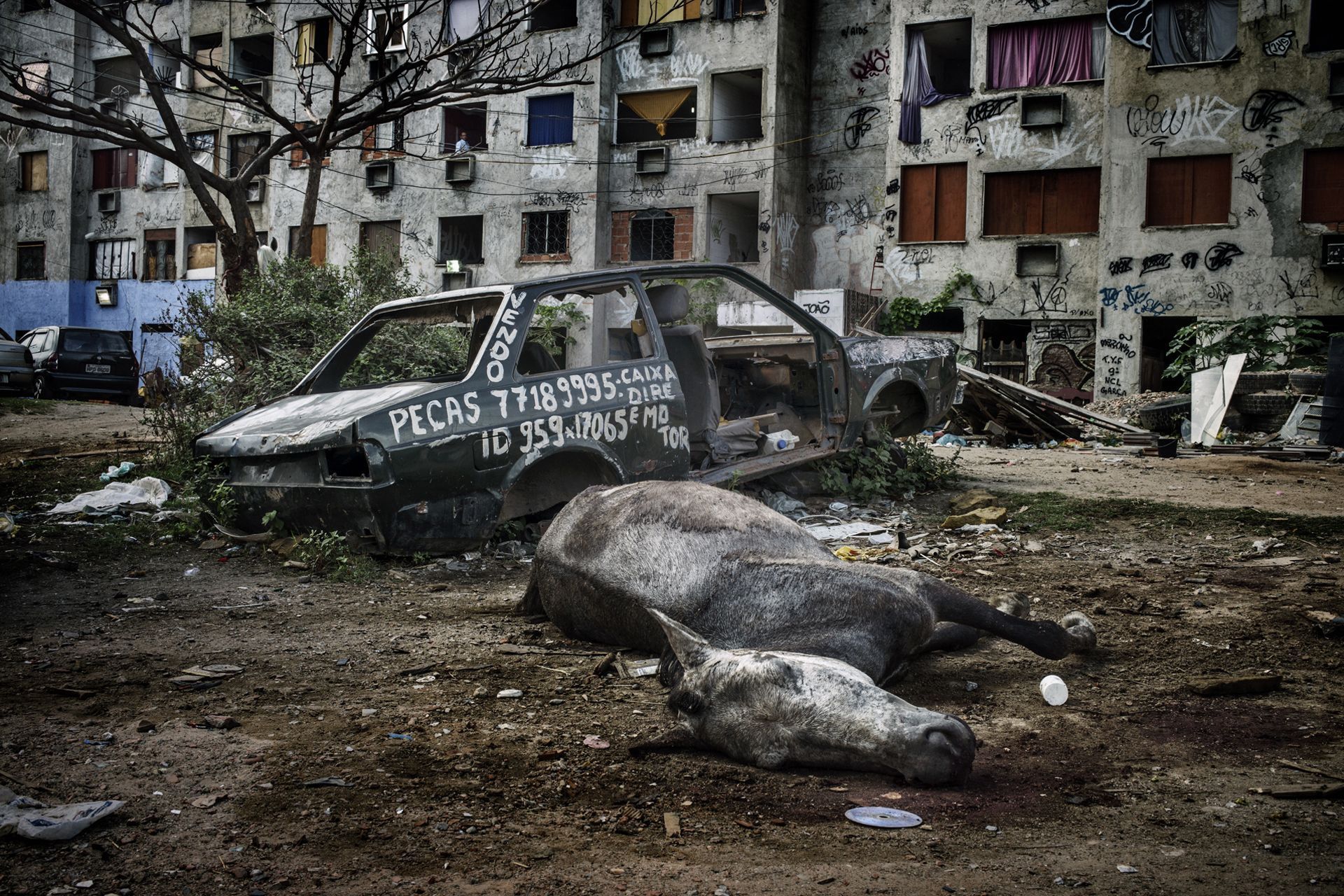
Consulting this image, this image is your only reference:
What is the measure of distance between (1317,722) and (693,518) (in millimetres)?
2140

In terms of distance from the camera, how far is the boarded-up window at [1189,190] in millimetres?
21016

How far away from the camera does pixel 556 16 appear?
28.6 meters

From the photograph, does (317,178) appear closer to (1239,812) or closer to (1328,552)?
(1328,552)

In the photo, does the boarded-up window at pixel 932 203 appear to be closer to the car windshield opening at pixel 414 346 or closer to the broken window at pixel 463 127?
the broken window at pixel 463 127

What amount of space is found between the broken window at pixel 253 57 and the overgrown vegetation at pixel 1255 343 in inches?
1060

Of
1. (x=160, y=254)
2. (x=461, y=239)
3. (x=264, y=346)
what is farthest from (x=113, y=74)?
(x=264, y=346)

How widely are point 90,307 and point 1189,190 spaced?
33.6 metres

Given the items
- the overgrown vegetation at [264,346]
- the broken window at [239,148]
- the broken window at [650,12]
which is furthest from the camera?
Answer: the broken window at [239,148]

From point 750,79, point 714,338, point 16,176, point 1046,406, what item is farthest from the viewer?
point 16,176

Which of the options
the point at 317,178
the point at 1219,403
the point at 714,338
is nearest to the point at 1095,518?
the point at 714,338

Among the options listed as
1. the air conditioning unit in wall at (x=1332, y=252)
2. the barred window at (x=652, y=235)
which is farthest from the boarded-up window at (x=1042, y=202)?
the barred window at (x=652, y=235)

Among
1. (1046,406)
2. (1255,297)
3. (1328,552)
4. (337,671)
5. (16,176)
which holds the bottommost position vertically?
(337,671)

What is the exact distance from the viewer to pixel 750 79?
88.1ft

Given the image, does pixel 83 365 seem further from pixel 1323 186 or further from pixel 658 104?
pixel 1323 186
